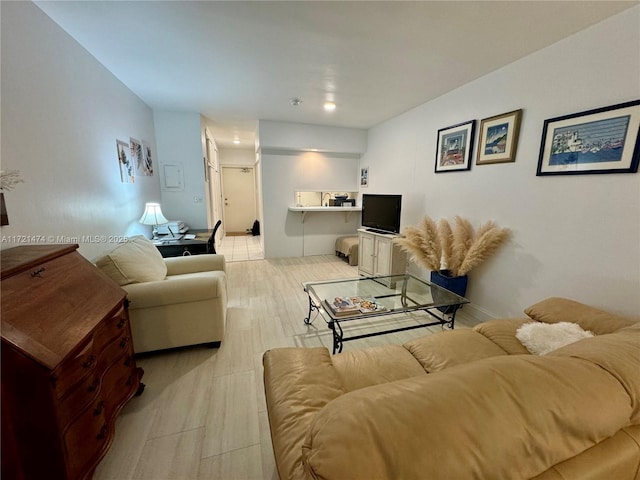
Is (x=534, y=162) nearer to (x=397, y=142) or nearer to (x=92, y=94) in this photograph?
(x=397, y=142)

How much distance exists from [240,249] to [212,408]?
4467 millimetres

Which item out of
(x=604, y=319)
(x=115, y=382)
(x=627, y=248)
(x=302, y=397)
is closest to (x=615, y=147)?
(x=627, y=248)

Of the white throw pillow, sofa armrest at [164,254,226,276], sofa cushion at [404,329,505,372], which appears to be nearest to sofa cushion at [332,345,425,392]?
sofa cushion at [404,329,505,372]

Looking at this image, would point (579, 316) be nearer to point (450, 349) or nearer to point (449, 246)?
point (450, 349)

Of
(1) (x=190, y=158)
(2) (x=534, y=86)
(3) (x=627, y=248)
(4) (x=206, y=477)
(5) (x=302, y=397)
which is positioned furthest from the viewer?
(1) (x=190, y=158)

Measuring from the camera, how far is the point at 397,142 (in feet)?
13.7

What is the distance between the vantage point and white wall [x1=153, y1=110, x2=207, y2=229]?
3951 millimetres

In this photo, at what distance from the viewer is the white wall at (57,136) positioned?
1487mm

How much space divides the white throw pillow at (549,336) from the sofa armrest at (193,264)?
2.66 metres

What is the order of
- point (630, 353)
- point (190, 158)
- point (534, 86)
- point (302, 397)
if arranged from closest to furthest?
1. point (630, 353)
2. point (302, 397)
3. point (534, 86)
4. point (190, 158)

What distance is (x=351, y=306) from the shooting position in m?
2.12

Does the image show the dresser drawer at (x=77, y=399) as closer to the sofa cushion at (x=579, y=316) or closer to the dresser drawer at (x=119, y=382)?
the dresser drawer at (x=119, y=382)

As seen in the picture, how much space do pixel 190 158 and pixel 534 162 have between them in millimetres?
4398

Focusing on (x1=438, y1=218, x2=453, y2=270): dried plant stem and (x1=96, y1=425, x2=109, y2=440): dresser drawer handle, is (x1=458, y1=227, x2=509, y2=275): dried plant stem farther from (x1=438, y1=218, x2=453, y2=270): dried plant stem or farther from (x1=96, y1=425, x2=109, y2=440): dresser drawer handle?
(x1=96, y1=425, x2=109, y2=440): dresser drawer handle
